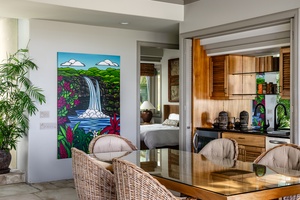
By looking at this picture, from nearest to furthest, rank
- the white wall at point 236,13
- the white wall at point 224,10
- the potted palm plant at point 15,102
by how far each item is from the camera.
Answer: the white wall at point 236,13
the white wall at point 224,10
the potted palm plant at point 15,102

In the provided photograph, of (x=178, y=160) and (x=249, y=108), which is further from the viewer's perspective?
(x=249, y=108)

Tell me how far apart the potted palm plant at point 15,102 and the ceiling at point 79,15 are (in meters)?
0.65

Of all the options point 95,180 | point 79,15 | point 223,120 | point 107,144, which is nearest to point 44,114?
point 79,15

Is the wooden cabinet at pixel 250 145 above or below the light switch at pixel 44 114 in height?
A: below

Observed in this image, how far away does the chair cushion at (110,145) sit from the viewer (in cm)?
452

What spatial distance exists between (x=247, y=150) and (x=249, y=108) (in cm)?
121

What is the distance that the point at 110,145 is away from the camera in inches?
182

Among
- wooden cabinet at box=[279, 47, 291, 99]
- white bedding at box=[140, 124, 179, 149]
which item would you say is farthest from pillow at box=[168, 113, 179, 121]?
wooden cabinet at box=[279, 47, 291, 99]

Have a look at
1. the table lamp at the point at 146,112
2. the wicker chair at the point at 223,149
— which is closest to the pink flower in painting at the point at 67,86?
the wicker chair at the point at 223,149

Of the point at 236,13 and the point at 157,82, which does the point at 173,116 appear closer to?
the point at 157,82

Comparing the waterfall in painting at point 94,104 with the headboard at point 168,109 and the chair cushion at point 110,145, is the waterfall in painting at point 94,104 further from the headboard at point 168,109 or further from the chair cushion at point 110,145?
the headboard at point 168,109

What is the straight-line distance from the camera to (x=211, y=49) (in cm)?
620

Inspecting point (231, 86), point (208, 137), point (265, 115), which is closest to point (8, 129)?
point (208, 137)

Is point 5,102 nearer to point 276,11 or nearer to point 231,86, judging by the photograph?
point 231,86
